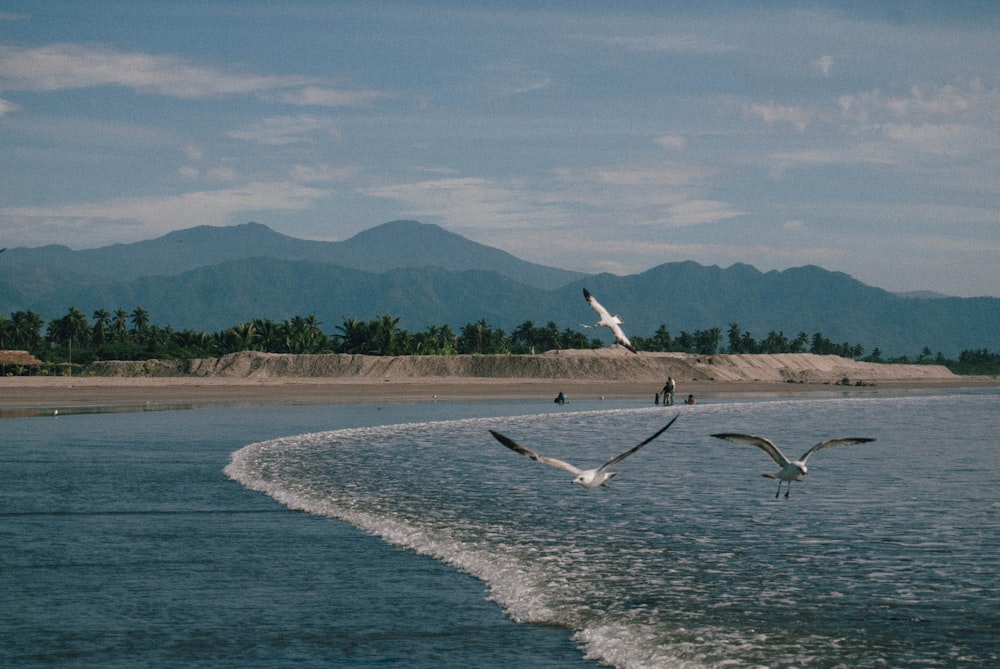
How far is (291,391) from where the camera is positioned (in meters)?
96.6

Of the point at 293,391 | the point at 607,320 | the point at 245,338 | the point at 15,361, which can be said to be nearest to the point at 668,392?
the point at 293,391

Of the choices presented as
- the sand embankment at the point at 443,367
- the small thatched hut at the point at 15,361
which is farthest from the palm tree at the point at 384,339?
the small thatched hut at the point at 15,361

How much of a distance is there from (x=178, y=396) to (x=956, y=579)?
75.8 m

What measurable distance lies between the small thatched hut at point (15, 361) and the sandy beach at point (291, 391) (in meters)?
10.5

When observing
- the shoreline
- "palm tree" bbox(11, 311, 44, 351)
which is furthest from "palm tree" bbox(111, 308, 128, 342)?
the shoreline

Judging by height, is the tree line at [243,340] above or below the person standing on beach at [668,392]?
above

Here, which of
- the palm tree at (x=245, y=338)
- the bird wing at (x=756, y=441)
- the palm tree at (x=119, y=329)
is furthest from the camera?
the palm tree at (x=119, y=329)

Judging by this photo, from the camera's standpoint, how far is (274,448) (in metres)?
39.0

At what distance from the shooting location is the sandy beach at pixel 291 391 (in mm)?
73438

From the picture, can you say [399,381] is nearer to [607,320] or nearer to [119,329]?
[119,329]

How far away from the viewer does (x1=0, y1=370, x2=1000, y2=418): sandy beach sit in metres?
73.4

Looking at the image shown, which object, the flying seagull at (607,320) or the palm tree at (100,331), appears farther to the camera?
the palm tree at (100,331)

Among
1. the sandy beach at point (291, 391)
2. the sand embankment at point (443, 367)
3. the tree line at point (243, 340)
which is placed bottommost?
the sandy beach at point (291, 391)

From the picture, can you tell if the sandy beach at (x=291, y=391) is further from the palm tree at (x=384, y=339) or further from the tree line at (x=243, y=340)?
the tree line at (x=243, y=340)
